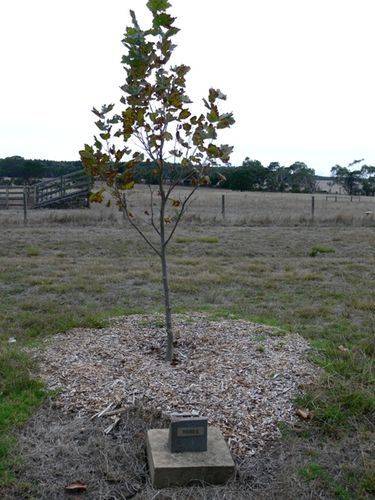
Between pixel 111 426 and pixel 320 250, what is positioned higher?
pixel 320 250

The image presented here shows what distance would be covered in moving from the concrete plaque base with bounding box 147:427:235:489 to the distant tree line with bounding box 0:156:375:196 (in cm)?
4149

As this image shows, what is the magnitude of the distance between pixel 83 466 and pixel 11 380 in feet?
4.19

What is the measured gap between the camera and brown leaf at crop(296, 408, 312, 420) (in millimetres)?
3789

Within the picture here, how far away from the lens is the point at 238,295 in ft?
24.6

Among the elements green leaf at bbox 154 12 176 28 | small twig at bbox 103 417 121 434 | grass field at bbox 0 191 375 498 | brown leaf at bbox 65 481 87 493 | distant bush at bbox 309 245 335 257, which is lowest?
brown leaf at bbox 65 481 87 493

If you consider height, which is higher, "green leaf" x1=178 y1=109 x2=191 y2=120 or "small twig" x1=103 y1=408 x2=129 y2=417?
"green leaf" x1=178 y1=109 x2=191 y2=120

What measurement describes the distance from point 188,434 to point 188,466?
178 mm

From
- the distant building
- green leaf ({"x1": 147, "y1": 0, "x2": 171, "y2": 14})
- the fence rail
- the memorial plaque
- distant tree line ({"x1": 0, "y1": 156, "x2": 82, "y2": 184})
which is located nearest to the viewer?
the memorial plaque

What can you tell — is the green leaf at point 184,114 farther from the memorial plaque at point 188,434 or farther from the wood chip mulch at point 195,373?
the memorial plaque at point 188,434

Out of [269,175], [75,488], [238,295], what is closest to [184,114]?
[75,488]

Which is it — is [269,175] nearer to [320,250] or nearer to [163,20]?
[320,250]

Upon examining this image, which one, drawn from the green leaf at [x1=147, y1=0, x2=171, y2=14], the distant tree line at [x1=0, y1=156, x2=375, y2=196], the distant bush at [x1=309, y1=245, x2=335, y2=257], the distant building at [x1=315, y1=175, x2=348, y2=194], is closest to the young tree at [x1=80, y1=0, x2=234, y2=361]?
the green leaf at [x1=147, y1=0, x2=171, y2=14]

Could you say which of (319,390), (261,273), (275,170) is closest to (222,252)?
(261,273)

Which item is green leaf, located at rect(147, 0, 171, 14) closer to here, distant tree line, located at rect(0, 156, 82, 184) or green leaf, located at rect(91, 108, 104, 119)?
green leaf, located at rect(91, 108, 104, 119)
